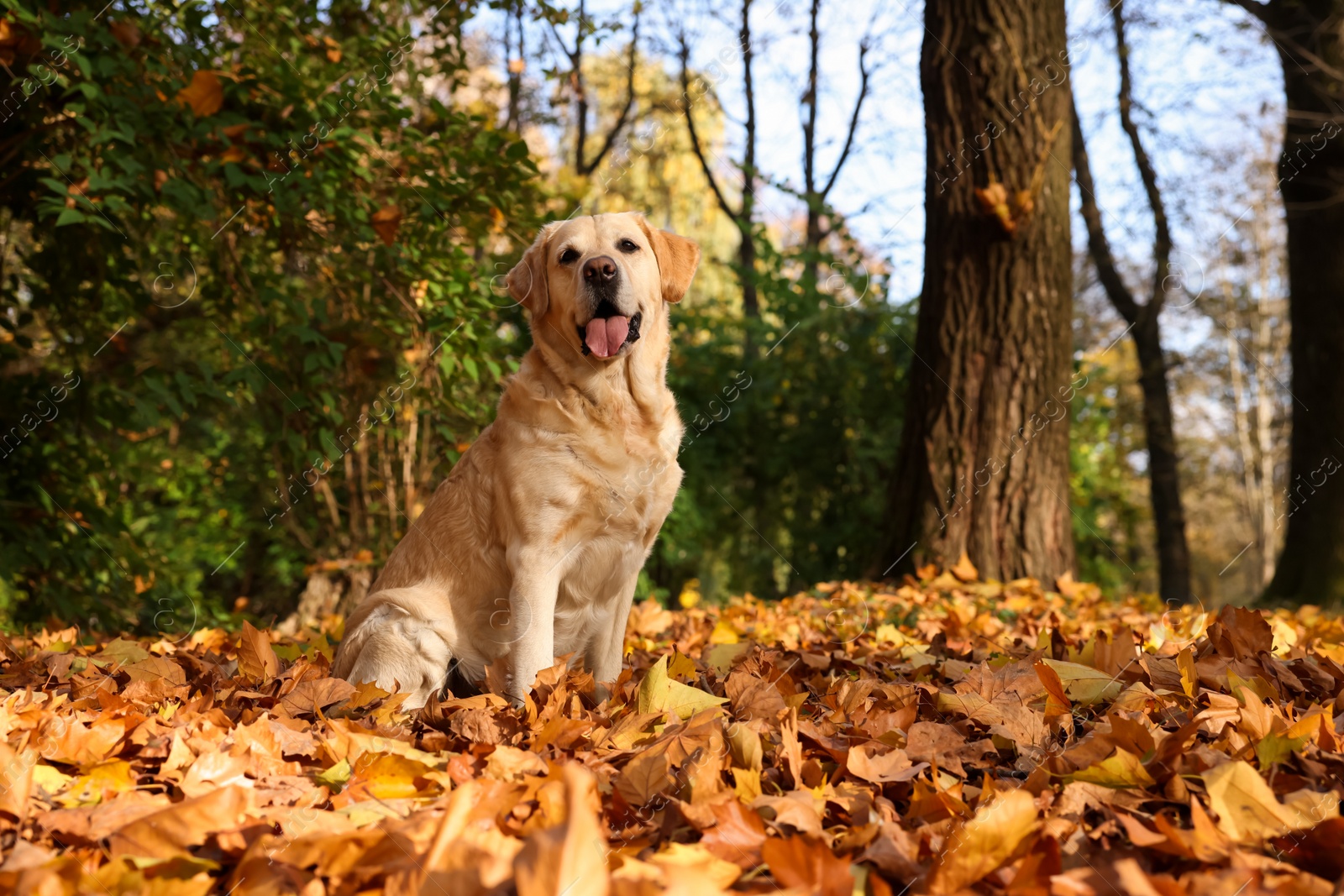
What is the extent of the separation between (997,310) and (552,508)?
3.90 meters

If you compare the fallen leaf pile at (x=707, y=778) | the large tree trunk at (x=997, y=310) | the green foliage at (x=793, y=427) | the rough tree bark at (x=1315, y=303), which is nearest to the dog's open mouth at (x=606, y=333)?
the fallen leaf pile at (x=707, y=778)

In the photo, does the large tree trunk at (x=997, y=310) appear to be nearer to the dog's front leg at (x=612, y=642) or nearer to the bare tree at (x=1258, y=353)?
the dog's front leg at (x=612, y=642)

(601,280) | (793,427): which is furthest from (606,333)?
(793,427)

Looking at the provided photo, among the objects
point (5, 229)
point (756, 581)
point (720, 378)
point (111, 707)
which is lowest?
point (756, 581)

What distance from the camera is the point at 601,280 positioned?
10.7 ft

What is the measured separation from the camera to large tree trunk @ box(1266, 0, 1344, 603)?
24.4 ft

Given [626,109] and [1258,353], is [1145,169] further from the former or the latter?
[1258,353]

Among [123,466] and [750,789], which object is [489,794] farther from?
[123,466]

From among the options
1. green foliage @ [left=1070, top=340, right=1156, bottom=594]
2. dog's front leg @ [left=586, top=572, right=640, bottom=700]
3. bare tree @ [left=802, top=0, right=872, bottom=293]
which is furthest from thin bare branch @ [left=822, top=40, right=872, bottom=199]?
dog's front leg @ [left=586, top=572, right=640, bottom=700]

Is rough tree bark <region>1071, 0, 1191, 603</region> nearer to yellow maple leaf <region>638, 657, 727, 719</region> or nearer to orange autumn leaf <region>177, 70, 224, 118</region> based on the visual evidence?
orange autumn leaf <region>177, 70, 224, 118</region>

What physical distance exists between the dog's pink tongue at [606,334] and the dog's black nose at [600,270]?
0.14 metres

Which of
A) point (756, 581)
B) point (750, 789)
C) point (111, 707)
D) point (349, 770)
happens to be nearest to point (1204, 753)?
point (750, 789)

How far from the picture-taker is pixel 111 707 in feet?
7.88

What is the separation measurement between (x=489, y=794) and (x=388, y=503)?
4471 mm
